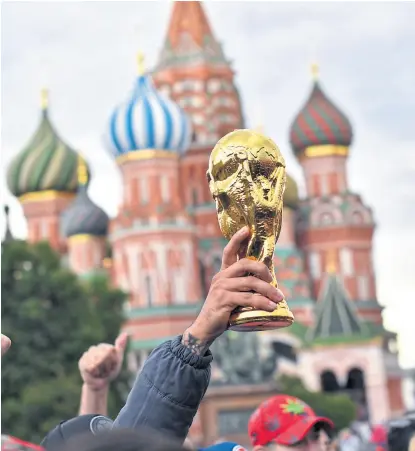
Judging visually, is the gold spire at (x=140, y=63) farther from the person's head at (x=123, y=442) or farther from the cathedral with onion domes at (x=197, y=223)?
the person's head at (x=123, y=442)

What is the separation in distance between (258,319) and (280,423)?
1.50 meters

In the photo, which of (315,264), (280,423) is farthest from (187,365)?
(315,264)

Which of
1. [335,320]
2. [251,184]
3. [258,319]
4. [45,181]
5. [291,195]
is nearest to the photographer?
[258,319]

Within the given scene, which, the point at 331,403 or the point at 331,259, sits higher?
the point at 331,259

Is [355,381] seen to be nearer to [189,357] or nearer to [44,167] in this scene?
[44,167]

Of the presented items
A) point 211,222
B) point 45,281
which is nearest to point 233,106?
point 211,222

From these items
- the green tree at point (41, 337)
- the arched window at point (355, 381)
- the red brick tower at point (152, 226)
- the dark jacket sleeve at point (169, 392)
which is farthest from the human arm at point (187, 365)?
the arched window at point (355, 381)

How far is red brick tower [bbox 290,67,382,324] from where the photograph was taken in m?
44.3

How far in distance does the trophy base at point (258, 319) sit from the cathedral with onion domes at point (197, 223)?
31.2 meters

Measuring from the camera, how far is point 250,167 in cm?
279

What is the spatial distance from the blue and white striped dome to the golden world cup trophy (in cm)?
3558

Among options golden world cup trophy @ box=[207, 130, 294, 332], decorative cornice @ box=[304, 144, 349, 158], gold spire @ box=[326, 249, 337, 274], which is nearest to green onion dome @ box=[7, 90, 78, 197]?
decorative cornice @ box=[304, 144, 349, 158]

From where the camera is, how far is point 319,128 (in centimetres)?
4603

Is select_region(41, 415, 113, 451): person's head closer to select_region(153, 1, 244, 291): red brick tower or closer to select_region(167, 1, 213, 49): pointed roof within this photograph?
select_region(153, 1, 244, 291): red brick tower
